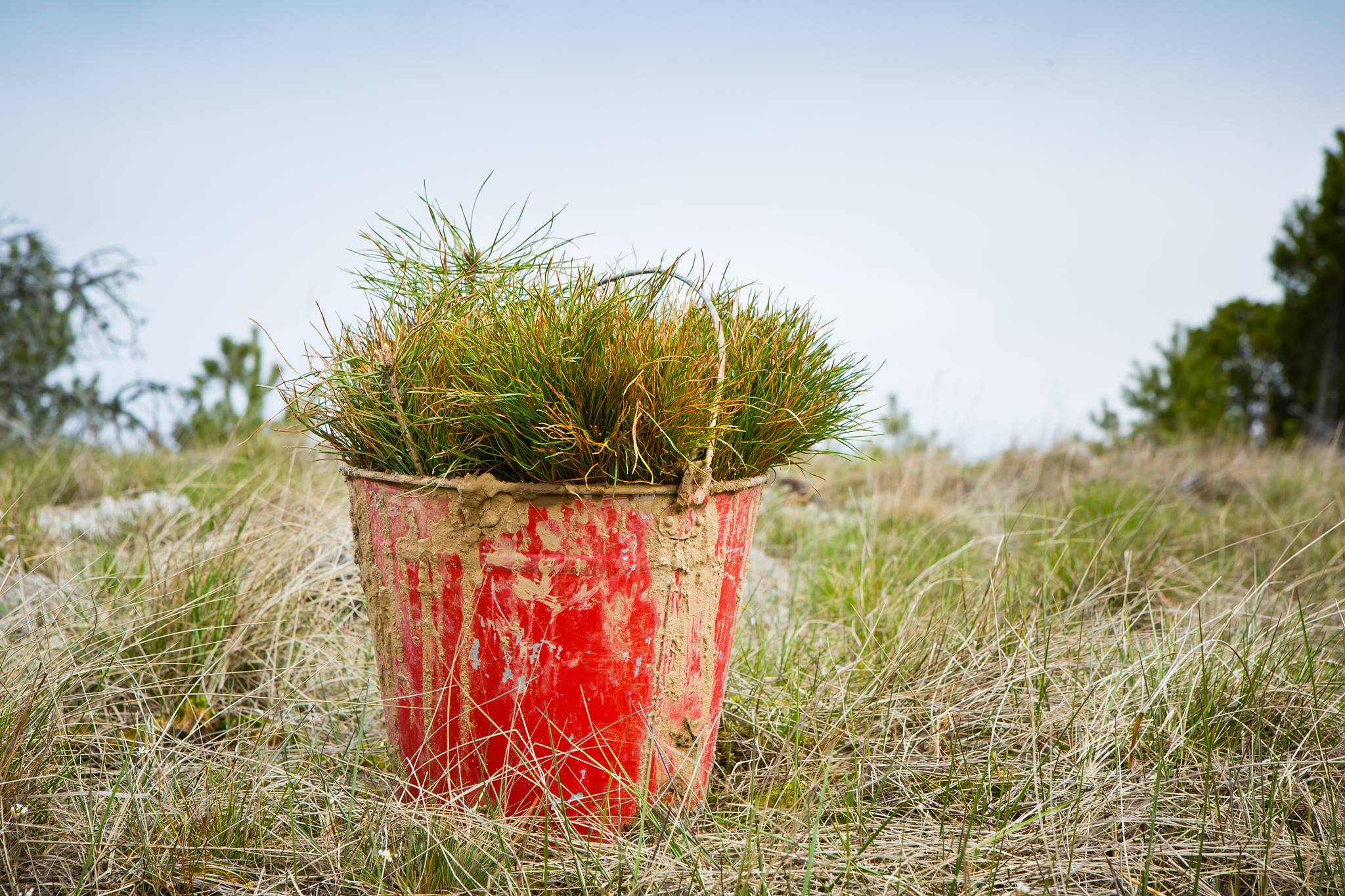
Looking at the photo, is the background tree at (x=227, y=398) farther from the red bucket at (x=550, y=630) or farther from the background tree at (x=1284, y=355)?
the background tree at (x=1284, y=355)

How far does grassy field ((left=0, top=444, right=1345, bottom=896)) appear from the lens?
5.14 ft

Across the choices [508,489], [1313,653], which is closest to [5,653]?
[508,489]

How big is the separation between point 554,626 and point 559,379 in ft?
1.47

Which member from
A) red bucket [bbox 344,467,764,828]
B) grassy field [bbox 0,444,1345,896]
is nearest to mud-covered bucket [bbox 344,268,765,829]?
red bucket [bbox 344,467,764,828]

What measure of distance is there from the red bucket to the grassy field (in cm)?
11

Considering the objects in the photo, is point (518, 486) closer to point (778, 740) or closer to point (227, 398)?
point (778, 740)

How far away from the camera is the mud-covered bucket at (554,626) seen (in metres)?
1.60

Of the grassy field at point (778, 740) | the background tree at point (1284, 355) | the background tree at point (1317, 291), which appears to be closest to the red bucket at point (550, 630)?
A: the grassy field at point (778, 740)

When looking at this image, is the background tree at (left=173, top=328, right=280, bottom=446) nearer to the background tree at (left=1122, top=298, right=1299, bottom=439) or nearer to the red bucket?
the red bucket

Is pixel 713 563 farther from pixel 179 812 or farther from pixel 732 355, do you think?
pixel 179 812

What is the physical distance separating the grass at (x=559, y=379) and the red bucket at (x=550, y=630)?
7 cm

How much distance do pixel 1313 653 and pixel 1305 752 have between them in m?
0.30

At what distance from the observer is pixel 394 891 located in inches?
59.2

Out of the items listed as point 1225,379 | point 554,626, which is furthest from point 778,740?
point 1225,379
